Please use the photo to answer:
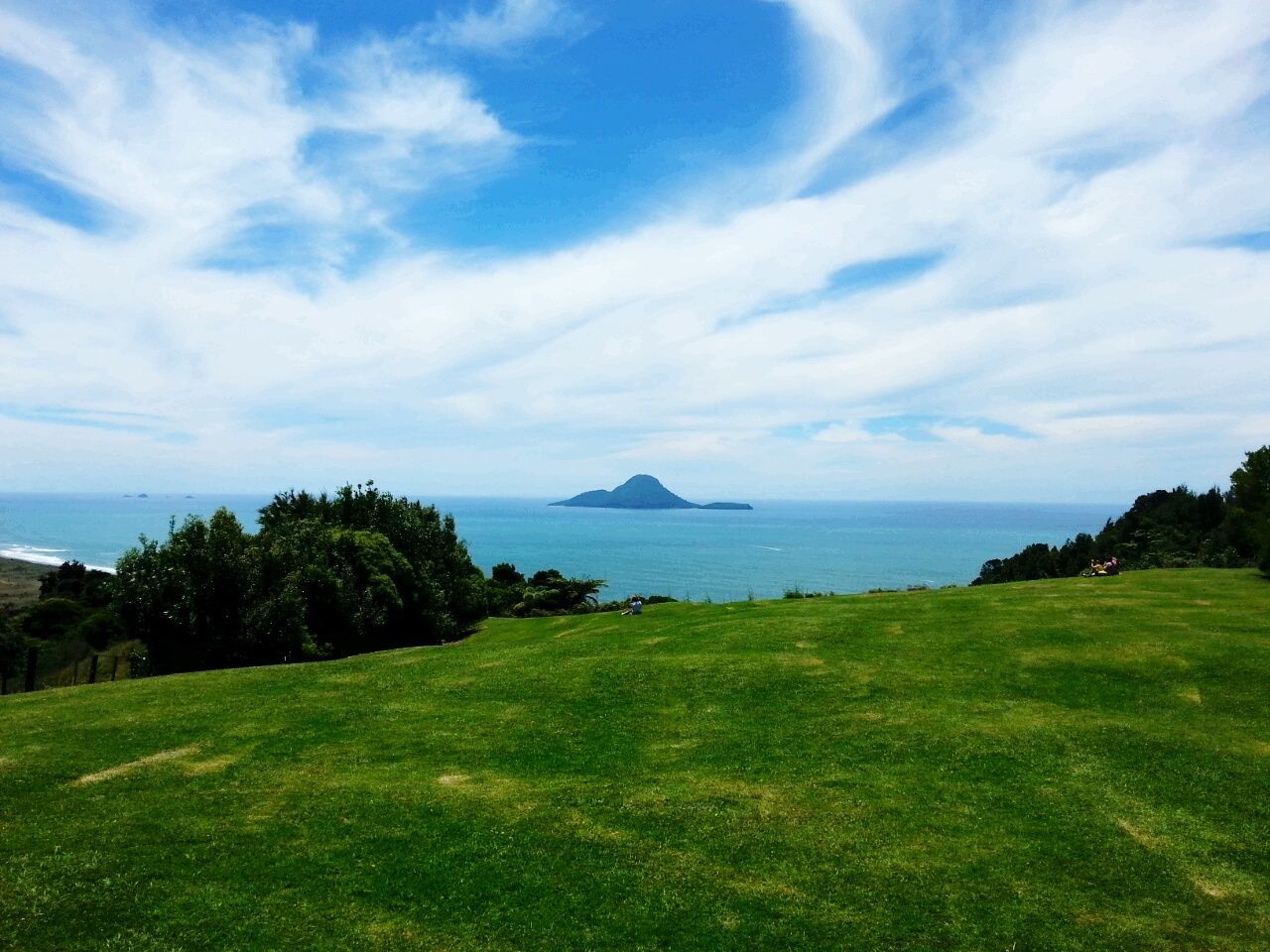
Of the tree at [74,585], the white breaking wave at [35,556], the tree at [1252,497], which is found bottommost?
the tree at [74,585]

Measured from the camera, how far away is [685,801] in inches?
540

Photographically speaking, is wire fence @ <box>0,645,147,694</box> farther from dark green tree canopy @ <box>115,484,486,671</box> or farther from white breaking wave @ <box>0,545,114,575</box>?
white breaking wave @ <box>0,545,114,575</box>

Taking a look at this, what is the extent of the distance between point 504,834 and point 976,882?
746 centimetres

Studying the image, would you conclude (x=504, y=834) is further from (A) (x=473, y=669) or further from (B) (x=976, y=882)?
(A) (x=473, y=669)

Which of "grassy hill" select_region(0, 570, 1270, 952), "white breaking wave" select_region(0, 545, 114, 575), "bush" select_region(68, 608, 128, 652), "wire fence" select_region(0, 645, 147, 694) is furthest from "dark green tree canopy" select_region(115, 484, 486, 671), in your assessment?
"white breaking wave" select_region(0, 545, 114, 575)

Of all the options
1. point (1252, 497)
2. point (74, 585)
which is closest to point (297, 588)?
point (1252, 497)

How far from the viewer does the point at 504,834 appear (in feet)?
41.4

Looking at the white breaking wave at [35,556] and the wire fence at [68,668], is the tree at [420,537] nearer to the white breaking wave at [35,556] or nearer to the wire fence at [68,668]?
the wire fence at [68,668]

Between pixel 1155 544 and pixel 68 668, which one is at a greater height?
pixel 1155 544

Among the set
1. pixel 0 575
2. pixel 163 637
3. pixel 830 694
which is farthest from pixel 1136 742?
pixel 0 575

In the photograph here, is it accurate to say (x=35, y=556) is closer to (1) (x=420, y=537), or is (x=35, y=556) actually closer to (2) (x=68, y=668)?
(2) (x=68, y=668)

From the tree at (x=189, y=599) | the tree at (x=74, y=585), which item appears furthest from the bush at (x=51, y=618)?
the tree at (x=189, y=599)

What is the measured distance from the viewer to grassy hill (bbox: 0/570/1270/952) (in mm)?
10258

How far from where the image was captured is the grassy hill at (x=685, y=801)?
10258 mm
